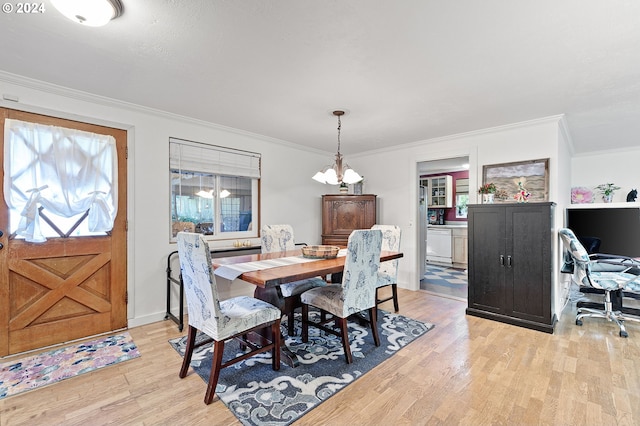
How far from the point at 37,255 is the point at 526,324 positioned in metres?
4.86

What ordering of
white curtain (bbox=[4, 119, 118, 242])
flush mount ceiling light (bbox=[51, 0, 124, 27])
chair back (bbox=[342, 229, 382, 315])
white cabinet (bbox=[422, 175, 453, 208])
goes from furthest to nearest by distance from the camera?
1. white cabinet (bbox=[422, 175, 453, 208])
2. white curtain (bbox=[4, 119, 118, 242])
3. chair back (bbox=[342, 229, 382, 315])
4. flush mount ceiling light (bbox=[51, 0, 124, 27])

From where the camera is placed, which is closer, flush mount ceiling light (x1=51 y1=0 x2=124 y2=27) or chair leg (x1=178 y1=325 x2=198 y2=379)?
flush mount ceiling light (x1=51 y1=0 x2=124 y2=27)

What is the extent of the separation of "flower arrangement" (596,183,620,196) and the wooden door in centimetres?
685

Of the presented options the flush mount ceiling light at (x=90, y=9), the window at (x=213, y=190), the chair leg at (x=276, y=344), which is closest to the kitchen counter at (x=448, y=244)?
the window at (x=213, y=190)

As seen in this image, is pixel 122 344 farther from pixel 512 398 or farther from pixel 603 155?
pixel 603 155

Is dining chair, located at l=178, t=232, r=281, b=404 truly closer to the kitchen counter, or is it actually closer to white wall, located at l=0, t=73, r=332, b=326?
white wall, located at l=0, t=73, r=332, b=326

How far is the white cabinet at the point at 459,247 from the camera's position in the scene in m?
6.25

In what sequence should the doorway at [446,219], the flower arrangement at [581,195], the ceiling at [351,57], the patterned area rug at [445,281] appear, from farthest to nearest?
the doorway at [446,219] < the flower arrangement at [581,195] < the patterned area rug at [445,281] < the ceiling at [351,57]

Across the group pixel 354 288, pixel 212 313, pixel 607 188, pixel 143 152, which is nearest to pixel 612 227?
pixel 607 188

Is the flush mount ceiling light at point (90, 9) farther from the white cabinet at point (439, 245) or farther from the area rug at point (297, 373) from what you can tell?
the white cabinet at point (439, 245)

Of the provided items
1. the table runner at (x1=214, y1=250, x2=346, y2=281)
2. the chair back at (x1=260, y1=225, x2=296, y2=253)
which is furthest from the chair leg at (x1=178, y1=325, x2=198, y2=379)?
the chair back at (x1=260, y1=225, x2=296, y2=253)

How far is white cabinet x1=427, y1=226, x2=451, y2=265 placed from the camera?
6.51 meters

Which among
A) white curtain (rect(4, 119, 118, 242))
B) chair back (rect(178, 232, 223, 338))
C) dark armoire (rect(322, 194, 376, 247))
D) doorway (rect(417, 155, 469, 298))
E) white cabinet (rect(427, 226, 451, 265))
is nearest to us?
chair back (rect(178, 232, 223, 338))

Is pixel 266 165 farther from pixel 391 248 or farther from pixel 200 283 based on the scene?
pixel 200 283
